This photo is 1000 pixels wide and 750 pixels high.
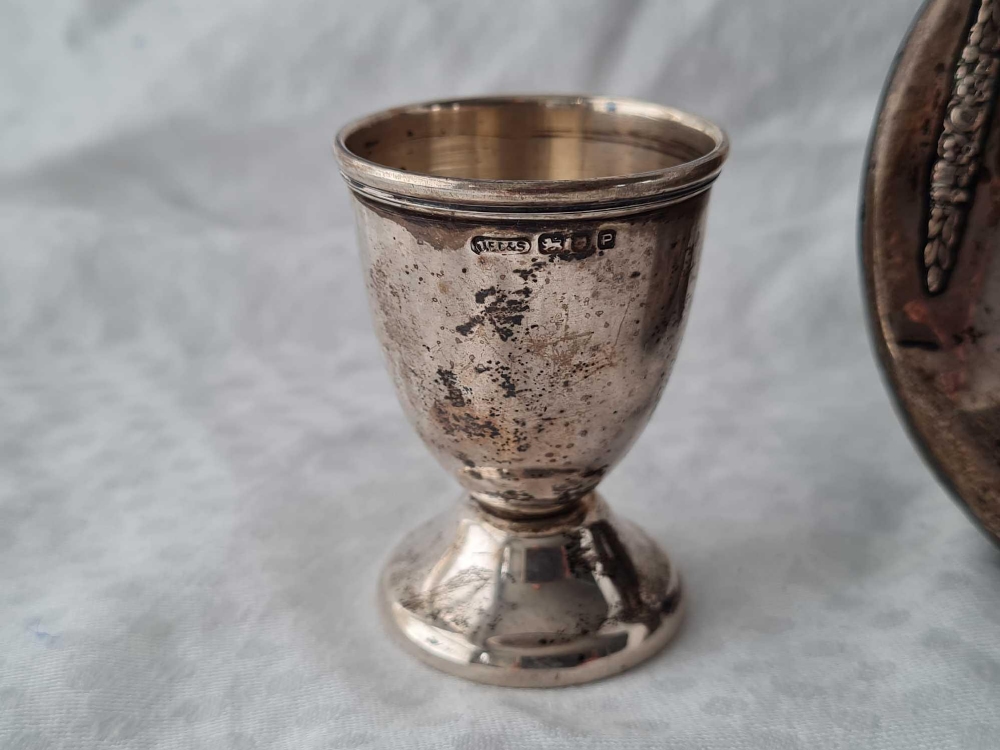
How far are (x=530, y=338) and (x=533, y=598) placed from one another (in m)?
0.32

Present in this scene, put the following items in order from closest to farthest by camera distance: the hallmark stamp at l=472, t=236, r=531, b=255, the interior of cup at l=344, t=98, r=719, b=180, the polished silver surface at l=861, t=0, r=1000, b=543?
the hallmark stamp at l=472, t=236, r=531, b=255 < the polished silver surface at l=861, t=0, r=1000, b=543 < the interior of cup at l=344, t=98, r=719, b=180

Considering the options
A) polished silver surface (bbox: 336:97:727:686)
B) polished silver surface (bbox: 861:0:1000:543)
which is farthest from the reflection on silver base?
polished silver surface (bbox: 861:0:1000:543)

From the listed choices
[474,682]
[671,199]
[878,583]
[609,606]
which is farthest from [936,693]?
[671,199]

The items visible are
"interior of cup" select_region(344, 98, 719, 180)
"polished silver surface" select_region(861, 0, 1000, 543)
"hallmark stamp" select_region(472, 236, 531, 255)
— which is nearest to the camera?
"hallmark stamp" select_region(472, 236, 531, 255)

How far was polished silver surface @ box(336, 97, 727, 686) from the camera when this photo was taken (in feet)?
2.90

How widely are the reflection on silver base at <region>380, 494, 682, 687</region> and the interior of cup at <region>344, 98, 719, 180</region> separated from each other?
0.39m

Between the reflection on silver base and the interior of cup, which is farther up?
the interior of cup

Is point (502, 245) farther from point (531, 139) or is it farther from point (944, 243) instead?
point (944, 243)

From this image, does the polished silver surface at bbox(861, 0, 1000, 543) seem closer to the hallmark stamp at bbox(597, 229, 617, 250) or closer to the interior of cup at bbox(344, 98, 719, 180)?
the interior of cup at bbox(344, 98, 719, 180)

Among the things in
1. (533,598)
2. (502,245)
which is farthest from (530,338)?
(533,598)

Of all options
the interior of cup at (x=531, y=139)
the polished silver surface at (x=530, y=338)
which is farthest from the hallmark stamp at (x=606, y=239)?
the interior of cup at (x=531, y=139)

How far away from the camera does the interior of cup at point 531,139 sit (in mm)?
1153

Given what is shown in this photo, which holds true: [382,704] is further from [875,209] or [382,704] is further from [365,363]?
[365,363]

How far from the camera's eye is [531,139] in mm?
1231
